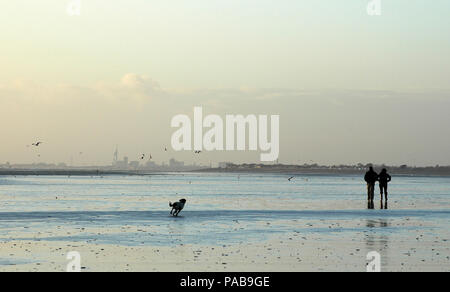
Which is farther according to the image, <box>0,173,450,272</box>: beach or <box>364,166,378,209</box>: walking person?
<box>364,166,378,209</box>: walking person

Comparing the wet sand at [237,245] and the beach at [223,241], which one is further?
the beach at [223,241]

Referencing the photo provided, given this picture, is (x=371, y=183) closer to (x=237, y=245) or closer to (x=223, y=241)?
(x=223, y=241)

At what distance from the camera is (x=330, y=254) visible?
52.8ft

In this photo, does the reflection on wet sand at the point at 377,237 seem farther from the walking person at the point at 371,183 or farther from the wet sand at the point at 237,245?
the walking person at the point at 371,183

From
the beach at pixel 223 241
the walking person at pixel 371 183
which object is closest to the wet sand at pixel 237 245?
the beach at pixel 223 241

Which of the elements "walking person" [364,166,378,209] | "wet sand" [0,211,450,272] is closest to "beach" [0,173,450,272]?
"wet sand" [0,211,450,272]

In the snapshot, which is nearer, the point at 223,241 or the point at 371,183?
the point at 223,241

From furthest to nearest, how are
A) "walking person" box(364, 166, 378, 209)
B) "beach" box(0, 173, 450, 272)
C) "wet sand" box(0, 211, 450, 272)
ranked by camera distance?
1. "walking person" box(364, 166, 378, 209)
2. "beach" box(0, 173, 450, 272)
3. "wet sand" box(0, 211, 450, 272)

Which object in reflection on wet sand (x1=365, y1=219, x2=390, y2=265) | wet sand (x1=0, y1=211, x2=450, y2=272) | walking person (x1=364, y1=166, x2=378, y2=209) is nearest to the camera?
wet sand (x1=0, y1=211, x2=450, y2=272)

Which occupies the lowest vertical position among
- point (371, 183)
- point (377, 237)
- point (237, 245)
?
point (237, 245)

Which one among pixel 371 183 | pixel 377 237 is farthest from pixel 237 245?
pixel 371 183

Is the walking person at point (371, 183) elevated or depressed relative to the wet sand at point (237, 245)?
elevated

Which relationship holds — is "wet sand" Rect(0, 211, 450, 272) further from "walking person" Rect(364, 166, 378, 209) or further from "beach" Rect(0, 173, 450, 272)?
"walking person" Rect(364, 166, 378, 209)
